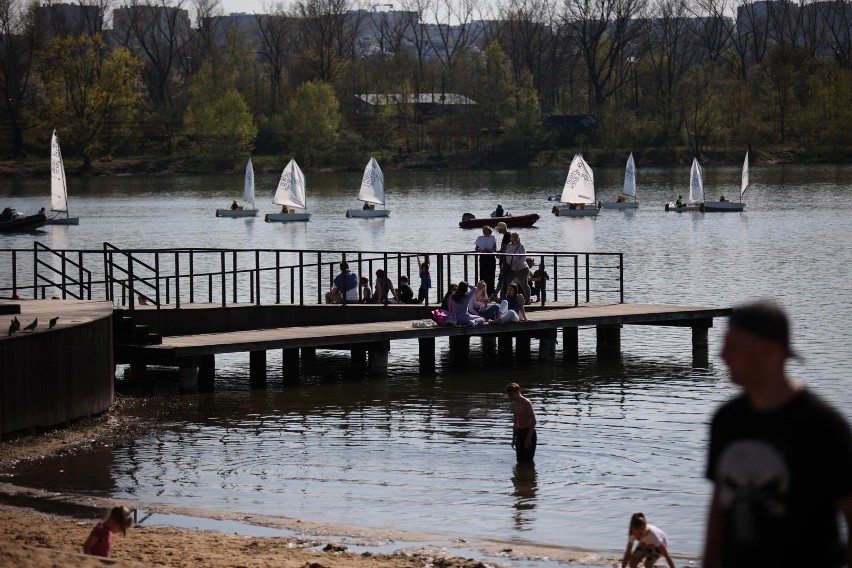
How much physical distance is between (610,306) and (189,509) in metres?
13.7

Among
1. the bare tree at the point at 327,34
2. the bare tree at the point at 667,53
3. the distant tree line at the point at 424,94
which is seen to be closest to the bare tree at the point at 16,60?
the distant tree line at the point at 424,94

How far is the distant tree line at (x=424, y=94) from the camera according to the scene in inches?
5054

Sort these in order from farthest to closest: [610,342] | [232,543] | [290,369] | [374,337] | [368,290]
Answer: [610,342]
[368,290]
[290,369]
[374,337]
[232,543]

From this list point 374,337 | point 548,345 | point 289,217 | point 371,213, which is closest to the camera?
point 374,337

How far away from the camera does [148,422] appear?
21516mm

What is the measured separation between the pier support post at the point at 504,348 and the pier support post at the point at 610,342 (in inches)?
70.3

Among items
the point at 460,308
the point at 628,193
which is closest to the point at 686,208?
the point at 628,193

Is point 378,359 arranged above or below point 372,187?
below

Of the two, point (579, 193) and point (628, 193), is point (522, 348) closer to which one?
point (579, 193)

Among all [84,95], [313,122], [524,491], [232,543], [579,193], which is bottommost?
[524,491]

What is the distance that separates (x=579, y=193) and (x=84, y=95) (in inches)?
2242

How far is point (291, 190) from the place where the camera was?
84.1 m

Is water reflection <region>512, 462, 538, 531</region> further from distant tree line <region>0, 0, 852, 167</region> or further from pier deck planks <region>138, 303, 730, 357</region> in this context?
distant tree line <region>0, 0, 852, 167</region>

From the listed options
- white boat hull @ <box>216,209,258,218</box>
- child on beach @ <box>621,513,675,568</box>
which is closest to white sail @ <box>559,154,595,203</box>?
white boat hull @ <box>216,209,258,218</box>
